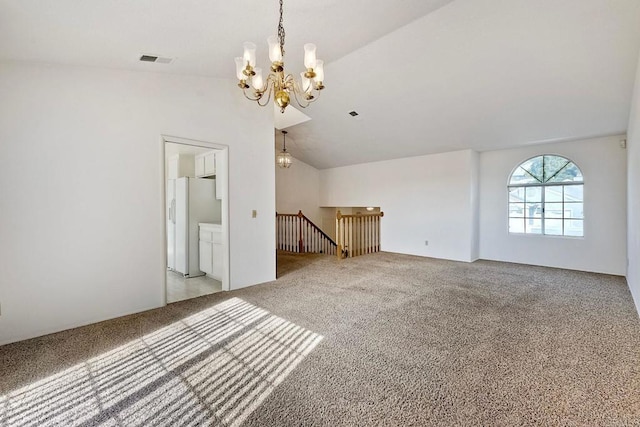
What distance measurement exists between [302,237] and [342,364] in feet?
18.5

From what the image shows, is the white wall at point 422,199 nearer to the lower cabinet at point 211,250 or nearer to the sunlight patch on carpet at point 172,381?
the lower cabinet at point 211,250

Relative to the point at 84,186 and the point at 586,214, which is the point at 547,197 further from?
the point at 84,186

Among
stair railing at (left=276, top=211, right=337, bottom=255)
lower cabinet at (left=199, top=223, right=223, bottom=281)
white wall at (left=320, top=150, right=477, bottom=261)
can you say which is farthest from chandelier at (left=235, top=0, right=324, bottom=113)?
stair railing at (left=276, top=211, right=337, bottom=255)

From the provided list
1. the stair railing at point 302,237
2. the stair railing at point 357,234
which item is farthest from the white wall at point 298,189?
the stair railing at point 357,234

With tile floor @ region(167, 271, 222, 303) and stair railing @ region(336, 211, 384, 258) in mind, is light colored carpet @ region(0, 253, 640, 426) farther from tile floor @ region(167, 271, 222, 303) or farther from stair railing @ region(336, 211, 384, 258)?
stair railing @ region(336, 211, 384, 258)

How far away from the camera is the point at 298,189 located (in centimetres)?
896

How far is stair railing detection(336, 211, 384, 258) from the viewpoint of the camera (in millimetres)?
6672

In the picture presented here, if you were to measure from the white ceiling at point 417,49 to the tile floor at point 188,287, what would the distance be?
2.89 m

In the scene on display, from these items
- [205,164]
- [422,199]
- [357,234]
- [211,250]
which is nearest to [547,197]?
[422,199]

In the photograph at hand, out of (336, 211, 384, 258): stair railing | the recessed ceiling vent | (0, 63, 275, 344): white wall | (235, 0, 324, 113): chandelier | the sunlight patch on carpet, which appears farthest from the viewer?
(336, 211, 384, 258): stair railing

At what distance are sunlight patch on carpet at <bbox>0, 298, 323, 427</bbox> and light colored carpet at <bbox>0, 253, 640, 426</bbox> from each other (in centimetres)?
1

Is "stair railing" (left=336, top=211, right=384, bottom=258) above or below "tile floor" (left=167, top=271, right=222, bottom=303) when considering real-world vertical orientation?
above

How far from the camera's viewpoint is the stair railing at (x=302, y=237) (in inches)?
308

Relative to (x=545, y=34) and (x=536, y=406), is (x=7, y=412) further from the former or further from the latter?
(x=545, y=34)
